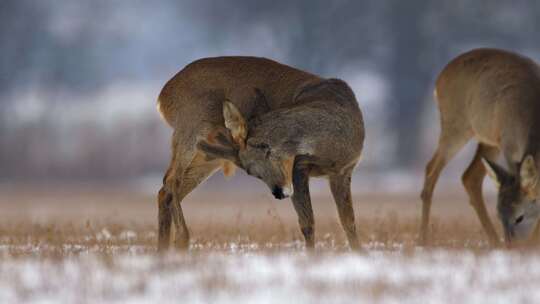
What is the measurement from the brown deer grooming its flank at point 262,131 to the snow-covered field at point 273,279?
3.11ft

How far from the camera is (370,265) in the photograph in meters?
6.81

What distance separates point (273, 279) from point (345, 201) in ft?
8.68

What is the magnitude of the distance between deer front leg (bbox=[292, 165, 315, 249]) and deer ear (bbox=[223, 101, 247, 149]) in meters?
0.59

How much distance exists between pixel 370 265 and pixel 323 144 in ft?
5.56

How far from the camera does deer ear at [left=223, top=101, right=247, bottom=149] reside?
318 inches

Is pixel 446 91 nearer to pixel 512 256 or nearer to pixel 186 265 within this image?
pixel 512 256

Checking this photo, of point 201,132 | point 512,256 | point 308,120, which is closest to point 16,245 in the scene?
point 201,132

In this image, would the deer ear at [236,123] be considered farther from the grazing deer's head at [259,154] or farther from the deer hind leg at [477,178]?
the deer hind leg at [477,178]

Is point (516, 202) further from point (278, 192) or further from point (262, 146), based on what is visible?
point (262, 146)

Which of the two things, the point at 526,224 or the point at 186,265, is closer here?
the point at 186,265

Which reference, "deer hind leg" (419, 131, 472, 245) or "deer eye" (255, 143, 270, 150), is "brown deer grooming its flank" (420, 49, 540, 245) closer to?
"deer hind leg" (419, 131, 472, 245)

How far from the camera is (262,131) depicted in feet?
26.7

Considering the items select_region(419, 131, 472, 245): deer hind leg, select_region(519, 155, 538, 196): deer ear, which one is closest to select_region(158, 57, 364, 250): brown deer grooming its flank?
select_region(519, 155, 538, 196): deer ear

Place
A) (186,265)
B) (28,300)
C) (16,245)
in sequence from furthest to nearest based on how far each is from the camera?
(16,245)
(186,265)
(28,300)
